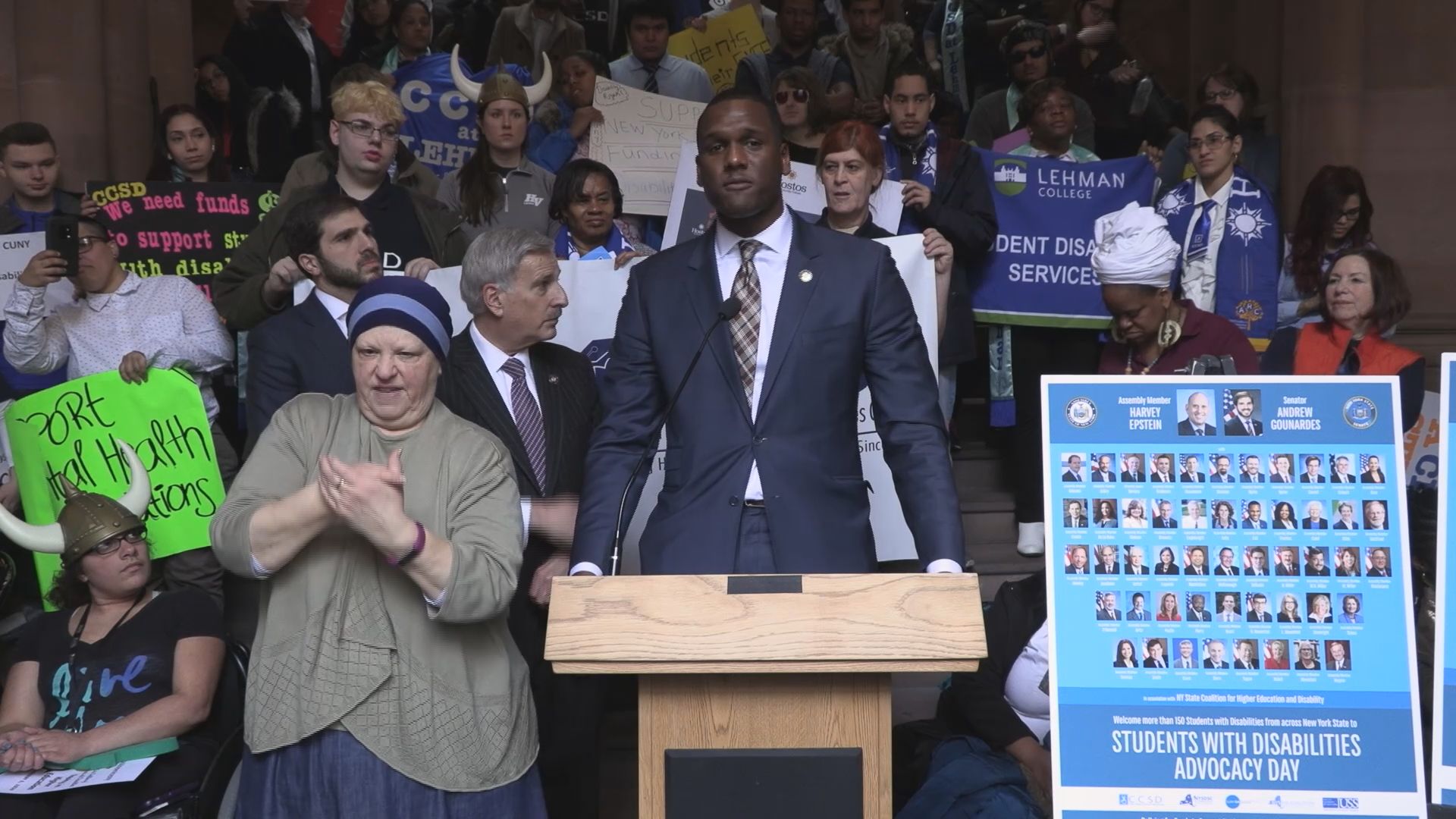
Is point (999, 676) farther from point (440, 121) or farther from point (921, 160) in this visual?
point (440, 121)

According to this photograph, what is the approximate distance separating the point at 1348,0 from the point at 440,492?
742 centimetres

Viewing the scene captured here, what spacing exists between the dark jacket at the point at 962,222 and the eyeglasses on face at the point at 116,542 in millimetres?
3344

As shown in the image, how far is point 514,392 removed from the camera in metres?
5.27

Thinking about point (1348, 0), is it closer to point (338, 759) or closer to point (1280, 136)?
point (1280, 136)

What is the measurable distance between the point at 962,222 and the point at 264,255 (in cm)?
299

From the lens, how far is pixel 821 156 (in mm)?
7051

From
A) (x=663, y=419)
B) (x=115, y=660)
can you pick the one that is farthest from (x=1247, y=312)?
(x=115, y=660)

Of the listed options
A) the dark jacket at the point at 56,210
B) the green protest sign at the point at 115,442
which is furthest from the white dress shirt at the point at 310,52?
the green protest sign at the point at 115,442

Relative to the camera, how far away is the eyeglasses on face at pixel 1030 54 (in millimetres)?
9805

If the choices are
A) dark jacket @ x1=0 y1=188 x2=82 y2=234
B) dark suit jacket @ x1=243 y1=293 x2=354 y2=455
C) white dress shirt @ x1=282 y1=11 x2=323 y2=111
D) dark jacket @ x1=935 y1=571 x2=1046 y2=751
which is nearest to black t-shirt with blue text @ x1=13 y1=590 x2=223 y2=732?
dark suit jacket @ x1=243 y1=293 x2=354 y2=455

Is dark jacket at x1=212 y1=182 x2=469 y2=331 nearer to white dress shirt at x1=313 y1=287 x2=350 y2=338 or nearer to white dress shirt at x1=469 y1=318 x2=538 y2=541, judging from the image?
white dress shirt at x1=313 y1=287 x2=350 y2=338

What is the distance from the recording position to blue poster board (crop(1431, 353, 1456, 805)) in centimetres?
435

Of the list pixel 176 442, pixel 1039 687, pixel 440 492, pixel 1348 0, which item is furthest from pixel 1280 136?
pixel 440 492

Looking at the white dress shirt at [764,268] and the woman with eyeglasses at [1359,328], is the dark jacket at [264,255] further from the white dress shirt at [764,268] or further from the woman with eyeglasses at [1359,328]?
the woman with eyeglasses at [1359,328]
